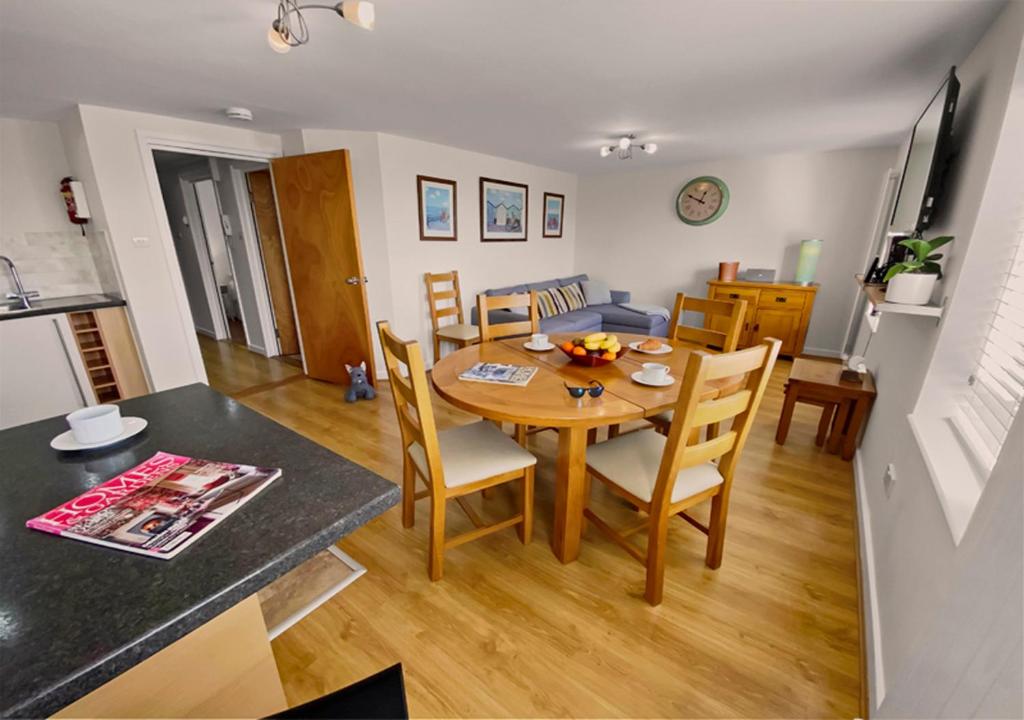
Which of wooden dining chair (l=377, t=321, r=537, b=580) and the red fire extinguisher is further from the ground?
the red fire extinguisher

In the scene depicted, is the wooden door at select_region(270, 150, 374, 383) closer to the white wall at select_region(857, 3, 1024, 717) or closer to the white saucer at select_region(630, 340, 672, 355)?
the white saucer at select_region(630, 340, 672, 355)

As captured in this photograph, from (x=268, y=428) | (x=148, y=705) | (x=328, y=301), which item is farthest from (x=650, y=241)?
(x=148, y=705)

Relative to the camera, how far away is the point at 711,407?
1255mm

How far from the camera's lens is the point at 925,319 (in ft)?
5.35

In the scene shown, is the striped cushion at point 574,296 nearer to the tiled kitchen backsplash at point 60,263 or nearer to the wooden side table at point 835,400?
the wooden side table at point 835,400

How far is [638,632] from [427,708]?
0.72m

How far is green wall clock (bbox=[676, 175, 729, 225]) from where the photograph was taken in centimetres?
455

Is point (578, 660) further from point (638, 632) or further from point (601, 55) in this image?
point (601, 55)

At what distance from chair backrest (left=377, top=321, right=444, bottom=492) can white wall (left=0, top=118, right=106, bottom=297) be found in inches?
120

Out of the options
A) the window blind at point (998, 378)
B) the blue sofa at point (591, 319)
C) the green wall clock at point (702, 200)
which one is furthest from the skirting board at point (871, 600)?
the green wall clock at point (702, 200)

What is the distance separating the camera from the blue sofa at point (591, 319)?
4.05 metres

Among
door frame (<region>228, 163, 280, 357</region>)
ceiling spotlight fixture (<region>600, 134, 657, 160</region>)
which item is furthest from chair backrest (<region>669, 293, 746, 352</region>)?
door frame (<region>228, 163, 280, 357</region>)

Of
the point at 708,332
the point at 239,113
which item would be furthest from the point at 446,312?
the point at 708,332

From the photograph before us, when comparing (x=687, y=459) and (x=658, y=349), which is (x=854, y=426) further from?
(x=687, y=459)
